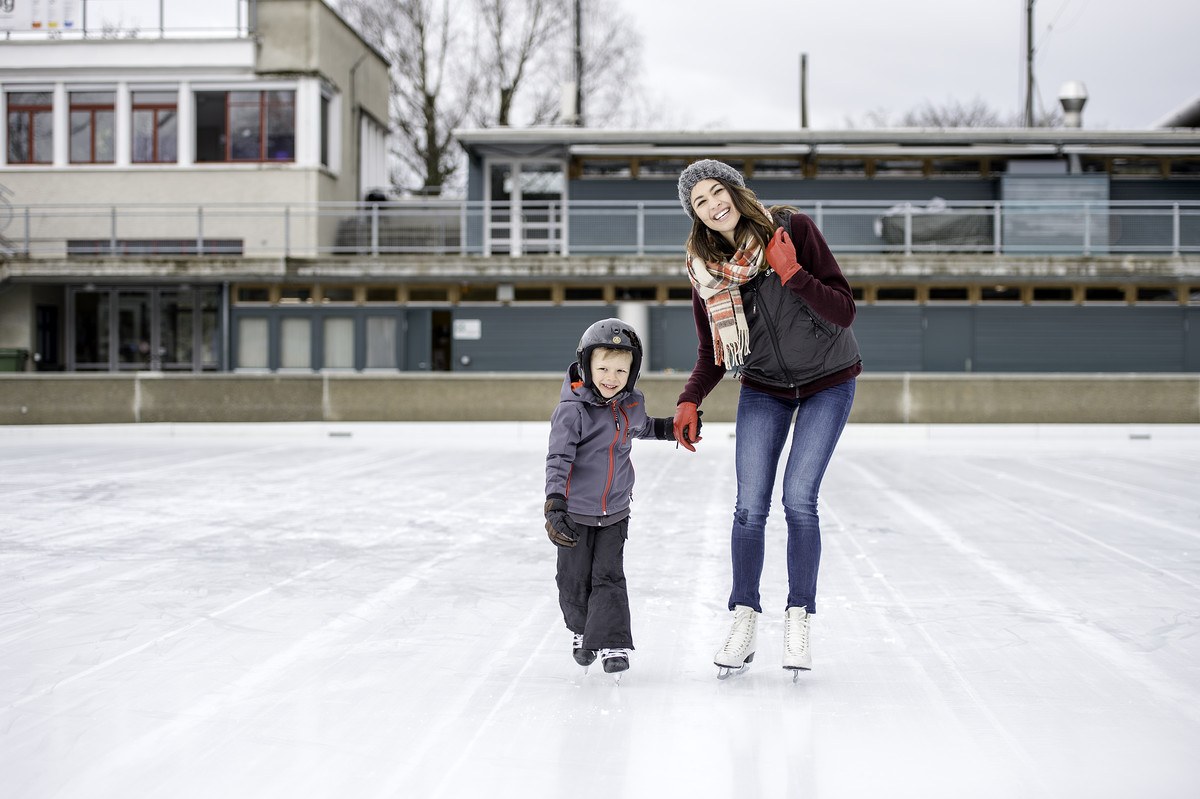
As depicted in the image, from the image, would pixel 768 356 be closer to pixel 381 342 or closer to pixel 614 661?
pixel 614 661

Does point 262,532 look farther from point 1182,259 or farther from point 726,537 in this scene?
point 1182,259

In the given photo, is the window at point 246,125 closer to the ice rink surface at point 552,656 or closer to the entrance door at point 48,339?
the entrance door at point 48,339

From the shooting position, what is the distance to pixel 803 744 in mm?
3387

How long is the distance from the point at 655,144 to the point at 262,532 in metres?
20.0

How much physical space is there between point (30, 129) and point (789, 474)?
27.5m

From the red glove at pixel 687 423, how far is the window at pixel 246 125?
2409cm

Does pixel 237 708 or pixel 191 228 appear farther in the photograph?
pixel 191 228

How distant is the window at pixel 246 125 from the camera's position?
26328 mm

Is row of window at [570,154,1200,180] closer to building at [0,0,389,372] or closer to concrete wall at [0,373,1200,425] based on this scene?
building at [0,0,389,372]

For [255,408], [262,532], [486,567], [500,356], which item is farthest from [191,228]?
[486,567]

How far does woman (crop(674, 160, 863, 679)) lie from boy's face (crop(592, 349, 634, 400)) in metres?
0.26

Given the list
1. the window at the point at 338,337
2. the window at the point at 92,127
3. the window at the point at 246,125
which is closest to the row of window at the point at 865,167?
the window at the point at 338,337

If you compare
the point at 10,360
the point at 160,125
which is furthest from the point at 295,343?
the point at 160,125

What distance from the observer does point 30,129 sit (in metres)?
26.9
